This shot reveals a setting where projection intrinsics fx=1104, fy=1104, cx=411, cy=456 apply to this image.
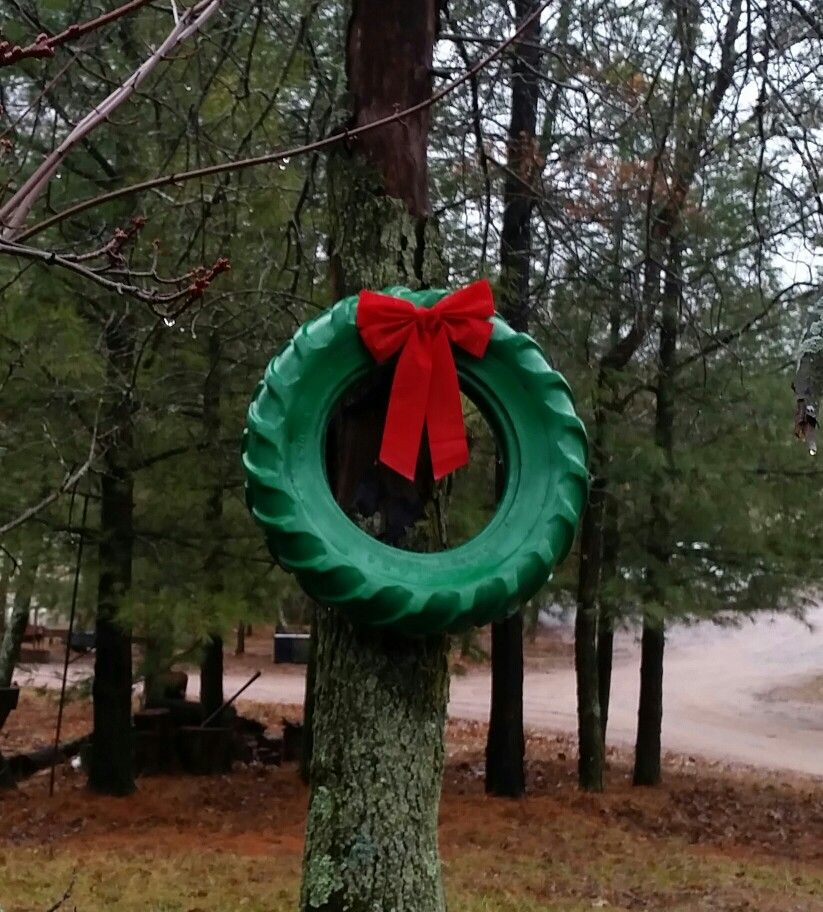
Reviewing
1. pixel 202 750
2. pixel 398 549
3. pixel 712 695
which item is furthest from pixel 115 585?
pixel 712 695

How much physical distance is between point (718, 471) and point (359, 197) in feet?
19.0

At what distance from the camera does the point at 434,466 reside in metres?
2.88

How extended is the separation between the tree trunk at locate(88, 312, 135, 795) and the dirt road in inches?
230

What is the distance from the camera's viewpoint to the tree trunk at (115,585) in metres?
7.10

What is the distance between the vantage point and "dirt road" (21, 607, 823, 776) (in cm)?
1573

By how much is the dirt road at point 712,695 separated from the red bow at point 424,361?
28.6ft

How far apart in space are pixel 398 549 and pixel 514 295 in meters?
4.42

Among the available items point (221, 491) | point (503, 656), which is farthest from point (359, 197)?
point (503, 656)

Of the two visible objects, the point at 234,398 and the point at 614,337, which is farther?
the point at 614,337

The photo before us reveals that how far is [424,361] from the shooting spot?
285 cm

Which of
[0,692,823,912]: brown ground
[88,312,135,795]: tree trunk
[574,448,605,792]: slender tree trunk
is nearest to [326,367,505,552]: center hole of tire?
[0,692,823,912]: brown ground

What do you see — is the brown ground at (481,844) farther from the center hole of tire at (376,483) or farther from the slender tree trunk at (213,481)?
the center hole of tire at (376,483)

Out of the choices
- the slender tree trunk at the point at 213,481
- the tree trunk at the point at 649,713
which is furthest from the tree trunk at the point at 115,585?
the tree trunk at the point at 649,713

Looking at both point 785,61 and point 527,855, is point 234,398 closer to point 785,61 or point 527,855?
point 527,855
